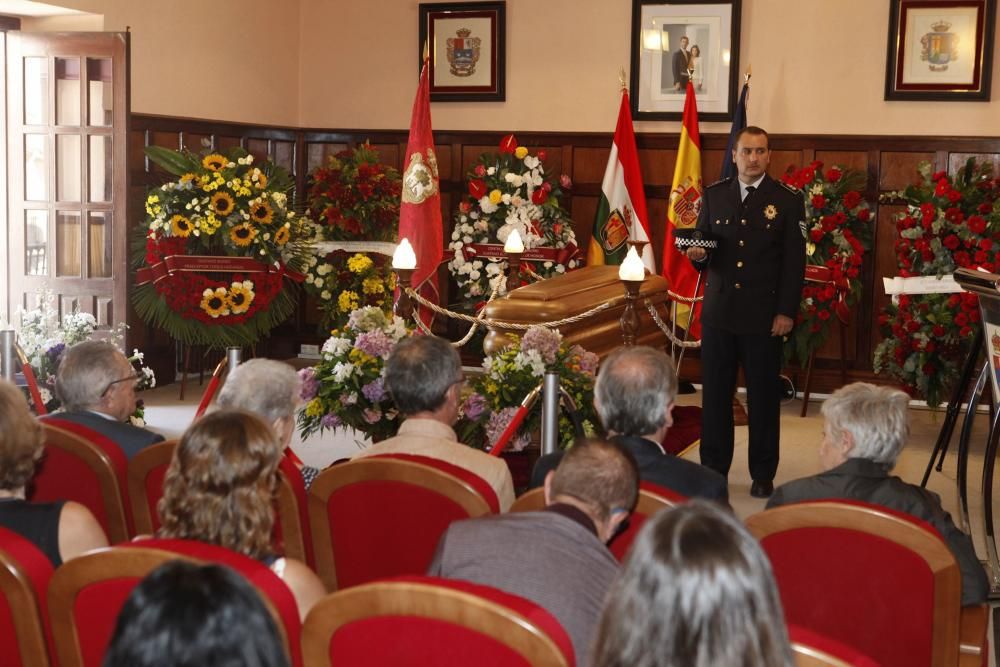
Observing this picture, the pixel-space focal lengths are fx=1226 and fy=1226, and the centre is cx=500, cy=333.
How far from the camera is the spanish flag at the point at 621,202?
8.88 m

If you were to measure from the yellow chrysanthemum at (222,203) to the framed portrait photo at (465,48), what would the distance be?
7.98 feet

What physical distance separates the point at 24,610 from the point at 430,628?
29.0 inches

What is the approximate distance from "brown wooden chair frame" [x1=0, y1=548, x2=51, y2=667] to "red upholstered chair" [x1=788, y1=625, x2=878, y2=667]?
1201 mm

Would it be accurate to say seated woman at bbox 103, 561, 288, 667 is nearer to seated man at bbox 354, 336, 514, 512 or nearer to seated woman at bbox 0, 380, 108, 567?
seated woman at bbox 0, 380, 108, 567

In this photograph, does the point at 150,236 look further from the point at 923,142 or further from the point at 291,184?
the point at 923,142

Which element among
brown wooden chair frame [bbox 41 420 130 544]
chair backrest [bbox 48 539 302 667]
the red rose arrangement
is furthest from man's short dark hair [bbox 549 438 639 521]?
the red rose arrangement

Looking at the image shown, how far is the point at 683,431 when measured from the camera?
6.94m

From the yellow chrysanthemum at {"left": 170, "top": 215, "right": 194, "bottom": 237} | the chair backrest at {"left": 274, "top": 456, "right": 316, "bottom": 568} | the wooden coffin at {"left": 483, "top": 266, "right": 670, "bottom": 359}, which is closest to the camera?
the chair backrest at {"left": 274, "top": 456, "right": 316, "bottom": 568}

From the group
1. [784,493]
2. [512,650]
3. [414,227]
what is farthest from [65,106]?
[512,650]

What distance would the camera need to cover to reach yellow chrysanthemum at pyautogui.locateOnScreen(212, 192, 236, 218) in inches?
306

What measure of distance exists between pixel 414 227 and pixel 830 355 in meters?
3.07

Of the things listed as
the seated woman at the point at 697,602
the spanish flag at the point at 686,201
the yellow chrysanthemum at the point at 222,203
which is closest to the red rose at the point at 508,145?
the spanish flag at the point at 686,201

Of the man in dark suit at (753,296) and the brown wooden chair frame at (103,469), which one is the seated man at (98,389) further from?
the man in dark suit at (753,296)

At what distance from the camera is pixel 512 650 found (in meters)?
1.66
